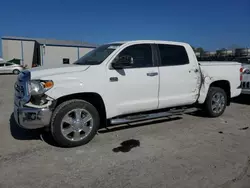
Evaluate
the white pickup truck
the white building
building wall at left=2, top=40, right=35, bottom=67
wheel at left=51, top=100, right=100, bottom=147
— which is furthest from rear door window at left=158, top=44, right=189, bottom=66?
building wall at left=2, top=40, right=35, bottom=67

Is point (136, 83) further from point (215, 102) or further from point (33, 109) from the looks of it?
point (215, 102)

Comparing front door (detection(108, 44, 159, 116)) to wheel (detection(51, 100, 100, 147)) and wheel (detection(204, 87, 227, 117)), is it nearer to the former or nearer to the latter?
wheel (detection(51, 100, 100, 147))

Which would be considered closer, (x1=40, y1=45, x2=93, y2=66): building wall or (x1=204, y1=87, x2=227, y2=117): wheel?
(x1=204, y1=87, x2=227, y2=117): wheel

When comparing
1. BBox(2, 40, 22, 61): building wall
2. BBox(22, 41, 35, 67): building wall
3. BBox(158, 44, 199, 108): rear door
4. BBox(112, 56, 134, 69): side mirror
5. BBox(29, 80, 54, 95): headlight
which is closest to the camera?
BBox(29, 80, 54, 95): headlight

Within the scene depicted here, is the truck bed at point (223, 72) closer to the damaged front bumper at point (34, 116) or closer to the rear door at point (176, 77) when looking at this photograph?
the rear door at point (176, 77)

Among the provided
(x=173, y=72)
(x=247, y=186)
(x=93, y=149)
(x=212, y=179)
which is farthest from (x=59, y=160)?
(x=173, y=72)

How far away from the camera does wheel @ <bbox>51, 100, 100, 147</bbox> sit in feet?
12.9

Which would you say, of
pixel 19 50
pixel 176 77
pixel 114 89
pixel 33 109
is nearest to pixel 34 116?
pixel 33 109

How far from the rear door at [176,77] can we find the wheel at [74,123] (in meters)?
1.64

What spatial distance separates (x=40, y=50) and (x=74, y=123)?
120ft

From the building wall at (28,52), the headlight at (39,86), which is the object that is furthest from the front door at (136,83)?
the building wall at (28,52)

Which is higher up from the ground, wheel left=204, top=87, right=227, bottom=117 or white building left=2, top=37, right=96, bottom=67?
white building left=2, top=37, right=96, bottom=67

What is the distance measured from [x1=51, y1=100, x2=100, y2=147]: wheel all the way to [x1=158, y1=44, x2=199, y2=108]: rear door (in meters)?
1.64

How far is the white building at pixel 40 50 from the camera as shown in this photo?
3778 centimetres
